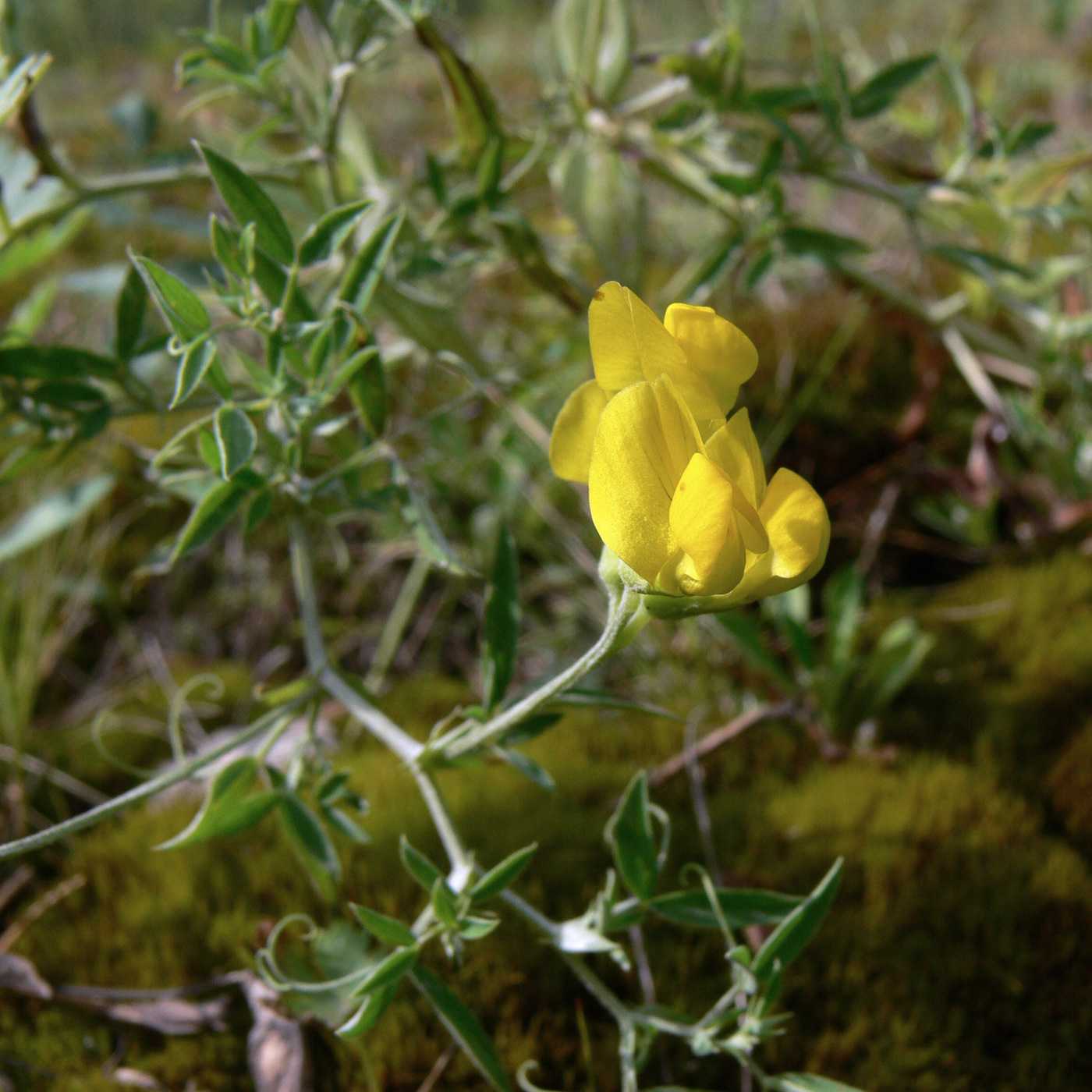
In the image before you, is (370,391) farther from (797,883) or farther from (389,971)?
(797,883)

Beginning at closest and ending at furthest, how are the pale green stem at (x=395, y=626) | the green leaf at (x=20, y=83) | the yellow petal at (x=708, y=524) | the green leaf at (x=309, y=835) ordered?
the yellow petal at (x=708, y=524)
the green leaf at (x=20, y=83)
the green leaf at (x=309, y=835)
the pale green stem at (x=395, y=626)

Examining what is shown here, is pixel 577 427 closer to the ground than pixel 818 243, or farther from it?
farther from it

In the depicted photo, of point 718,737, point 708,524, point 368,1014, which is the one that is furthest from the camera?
point 718,737

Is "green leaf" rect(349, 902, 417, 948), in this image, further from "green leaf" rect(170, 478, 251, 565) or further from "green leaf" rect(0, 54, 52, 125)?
"green leaf" rect(0, 54, 52, 125)

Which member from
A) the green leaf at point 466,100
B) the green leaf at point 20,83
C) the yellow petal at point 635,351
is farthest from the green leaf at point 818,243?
the green leaf at point 20,83

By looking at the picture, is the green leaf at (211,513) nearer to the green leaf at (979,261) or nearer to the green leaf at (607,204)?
the green leaf at (607,204)

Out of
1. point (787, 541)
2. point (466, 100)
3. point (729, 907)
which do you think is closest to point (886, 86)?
point (466, 100)
